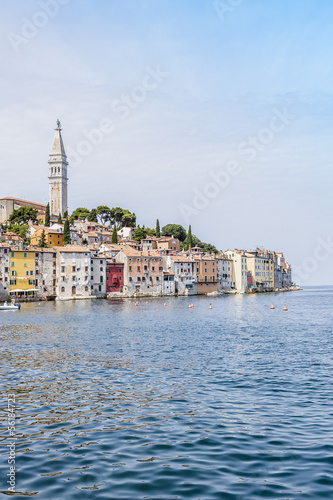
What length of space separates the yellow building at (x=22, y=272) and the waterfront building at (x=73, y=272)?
557cm

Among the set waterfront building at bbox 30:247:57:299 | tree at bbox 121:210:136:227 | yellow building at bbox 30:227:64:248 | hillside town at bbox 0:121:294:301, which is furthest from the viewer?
tree at bbox 121:210:136:227

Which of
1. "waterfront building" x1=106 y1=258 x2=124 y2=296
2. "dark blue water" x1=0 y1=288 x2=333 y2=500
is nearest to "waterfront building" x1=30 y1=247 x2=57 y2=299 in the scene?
"waterfront building" x1=106 y1=258 x2=124 y2=296

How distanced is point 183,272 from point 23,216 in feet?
161

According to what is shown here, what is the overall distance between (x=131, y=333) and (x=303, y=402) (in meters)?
21.0

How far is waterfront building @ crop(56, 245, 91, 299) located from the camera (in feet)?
291

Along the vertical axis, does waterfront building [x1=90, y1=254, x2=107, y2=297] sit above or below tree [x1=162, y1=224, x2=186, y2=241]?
below

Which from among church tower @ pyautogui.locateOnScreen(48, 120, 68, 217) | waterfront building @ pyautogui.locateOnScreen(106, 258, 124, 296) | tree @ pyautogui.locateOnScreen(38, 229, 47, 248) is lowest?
waterfront building @ pyautogui.locateOnScreen(106, 258, 124, 296)

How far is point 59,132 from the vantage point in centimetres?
15912

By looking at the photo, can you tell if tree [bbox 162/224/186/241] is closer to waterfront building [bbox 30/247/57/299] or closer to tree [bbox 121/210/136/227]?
tree [bbox 121/210/136/227]

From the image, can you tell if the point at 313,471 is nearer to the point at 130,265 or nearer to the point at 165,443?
the point at 165,443

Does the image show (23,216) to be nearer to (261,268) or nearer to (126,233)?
(126,233)

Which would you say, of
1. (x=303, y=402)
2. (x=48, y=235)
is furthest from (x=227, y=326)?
(x=48, y=235)

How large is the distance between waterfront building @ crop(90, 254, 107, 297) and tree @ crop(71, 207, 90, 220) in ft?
159

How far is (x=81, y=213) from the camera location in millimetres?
142125
